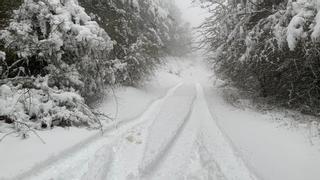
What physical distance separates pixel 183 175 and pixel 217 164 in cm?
78

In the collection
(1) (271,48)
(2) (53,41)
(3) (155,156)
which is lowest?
(3) (155,156)

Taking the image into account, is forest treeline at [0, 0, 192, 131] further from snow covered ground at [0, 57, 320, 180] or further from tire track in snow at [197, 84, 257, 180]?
tire track in snow at [197, 84, 257, 180]

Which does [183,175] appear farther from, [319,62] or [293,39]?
[319,62]

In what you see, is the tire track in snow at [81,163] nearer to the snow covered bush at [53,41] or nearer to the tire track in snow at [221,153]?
the tire track in snow at [221,153]

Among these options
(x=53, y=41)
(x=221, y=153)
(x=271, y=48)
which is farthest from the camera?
(x=271, y=48)

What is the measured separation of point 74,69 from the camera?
8.51 metres

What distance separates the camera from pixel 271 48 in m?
10.2

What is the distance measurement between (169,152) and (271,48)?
16.7 feet

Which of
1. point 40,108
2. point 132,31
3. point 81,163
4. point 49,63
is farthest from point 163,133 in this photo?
point 132,31

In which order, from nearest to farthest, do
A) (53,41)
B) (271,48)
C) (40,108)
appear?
1. (40,108)
2. (53,41)
3. (271,48)

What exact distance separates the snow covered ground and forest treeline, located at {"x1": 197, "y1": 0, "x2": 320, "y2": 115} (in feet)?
4.64

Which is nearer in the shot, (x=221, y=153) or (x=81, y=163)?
(x=81, y=163)

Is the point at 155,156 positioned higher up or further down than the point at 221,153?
further down

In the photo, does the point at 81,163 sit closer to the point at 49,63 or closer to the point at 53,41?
the point at 53,41
